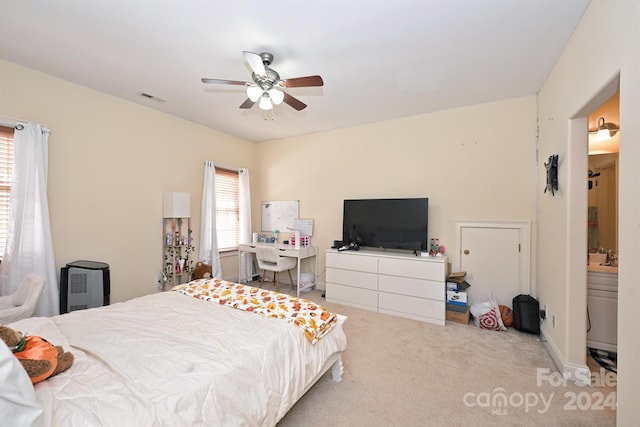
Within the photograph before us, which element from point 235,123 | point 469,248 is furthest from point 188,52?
point 469,248

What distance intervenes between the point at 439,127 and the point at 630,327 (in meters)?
2.83

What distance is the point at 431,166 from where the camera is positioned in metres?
3.57

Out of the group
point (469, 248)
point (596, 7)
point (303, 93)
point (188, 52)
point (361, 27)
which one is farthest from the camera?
point (469, 248)

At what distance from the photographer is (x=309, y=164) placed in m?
Result: 4.52

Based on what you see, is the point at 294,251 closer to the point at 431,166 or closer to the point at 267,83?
the point at 431,166

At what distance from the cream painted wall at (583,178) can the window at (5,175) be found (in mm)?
4572

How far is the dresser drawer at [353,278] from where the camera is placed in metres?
3.51

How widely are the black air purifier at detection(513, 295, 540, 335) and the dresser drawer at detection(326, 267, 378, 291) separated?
1.54 metres

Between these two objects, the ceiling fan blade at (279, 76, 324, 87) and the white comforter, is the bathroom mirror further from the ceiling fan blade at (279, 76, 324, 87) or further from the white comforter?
the white comforter

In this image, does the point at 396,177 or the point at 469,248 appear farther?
the point at 396,177

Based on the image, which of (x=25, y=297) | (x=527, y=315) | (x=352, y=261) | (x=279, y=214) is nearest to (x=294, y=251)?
(x=352, y=261)

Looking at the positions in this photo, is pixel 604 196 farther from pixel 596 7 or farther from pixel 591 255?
pixel 596 7

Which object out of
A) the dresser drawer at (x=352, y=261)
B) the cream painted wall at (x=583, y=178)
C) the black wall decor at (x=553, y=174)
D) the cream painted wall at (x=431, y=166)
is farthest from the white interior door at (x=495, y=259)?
the dresser drawer at (x=352, y=261)

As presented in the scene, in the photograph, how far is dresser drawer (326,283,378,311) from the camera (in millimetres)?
3516
